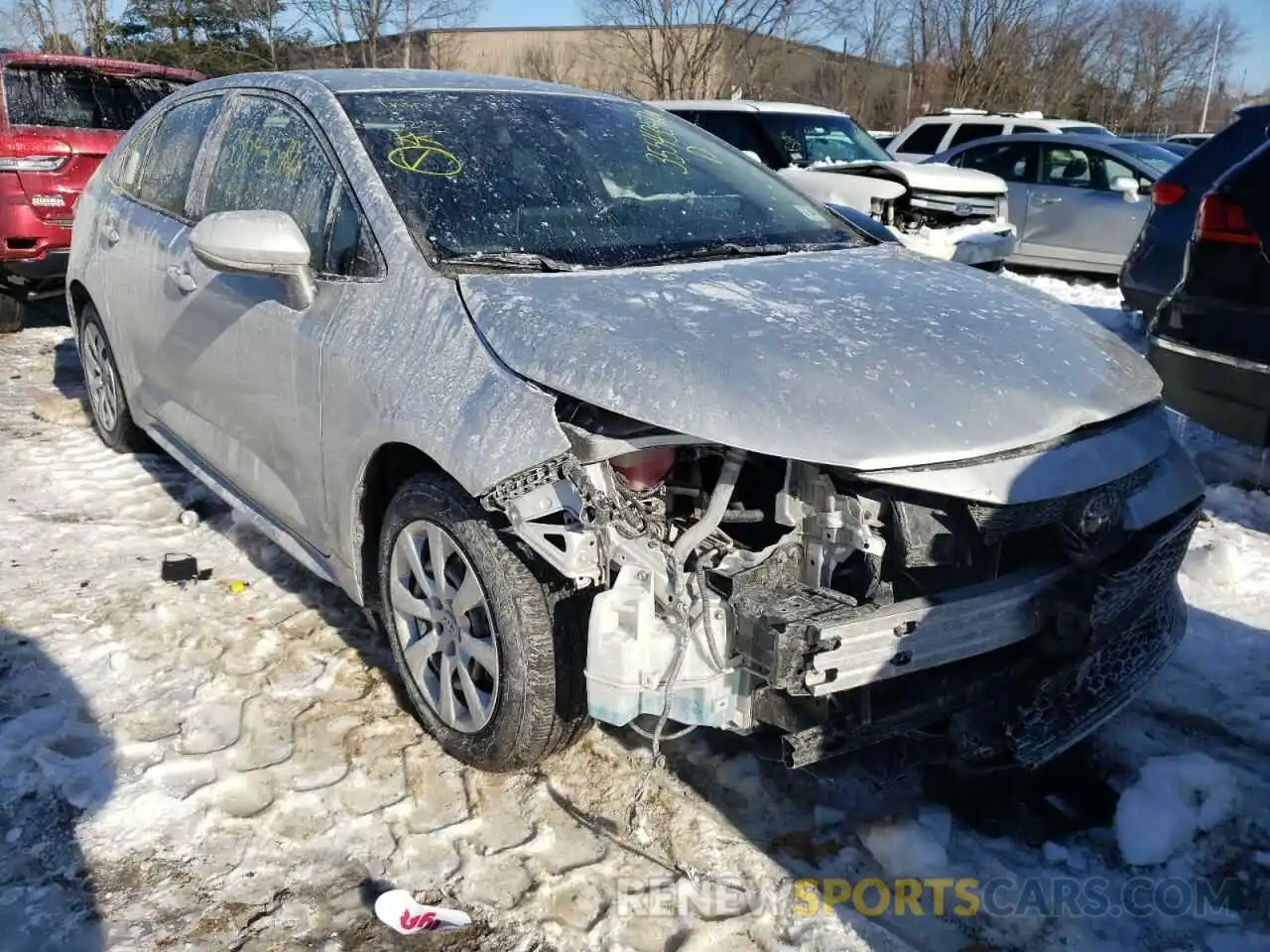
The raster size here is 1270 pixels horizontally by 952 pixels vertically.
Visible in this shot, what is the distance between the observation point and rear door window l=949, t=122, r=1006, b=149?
43.4 ft

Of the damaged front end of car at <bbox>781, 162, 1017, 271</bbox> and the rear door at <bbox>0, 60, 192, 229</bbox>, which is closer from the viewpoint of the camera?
the rear door at <bbox>0, 60, 192, 229</bbox>

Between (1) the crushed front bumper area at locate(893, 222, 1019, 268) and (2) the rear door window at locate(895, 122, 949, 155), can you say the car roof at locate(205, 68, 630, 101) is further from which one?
(2) the rear door window at locate(895, 122, 949, 155)

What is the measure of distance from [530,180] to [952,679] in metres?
1.87

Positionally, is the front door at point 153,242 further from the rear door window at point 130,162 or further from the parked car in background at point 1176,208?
the parked car in background at point 1176,208

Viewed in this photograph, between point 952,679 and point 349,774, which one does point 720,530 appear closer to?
point 952,679

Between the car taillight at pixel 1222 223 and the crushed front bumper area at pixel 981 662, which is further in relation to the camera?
the car taillight at pixel 1222 223

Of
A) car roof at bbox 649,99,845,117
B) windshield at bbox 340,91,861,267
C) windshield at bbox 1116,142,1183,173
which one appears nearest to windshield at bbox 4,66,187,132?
car roof at bbox 649,99,845,117

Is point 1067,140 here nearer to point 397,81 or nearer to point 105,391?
point 397,81

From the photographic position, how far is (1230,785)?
8.96 ft

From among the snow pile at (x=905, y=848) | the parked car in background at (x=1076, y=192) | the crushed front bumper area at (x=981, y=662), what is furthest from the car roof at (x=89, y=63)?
the parked car in background at (x=1076, y=192)

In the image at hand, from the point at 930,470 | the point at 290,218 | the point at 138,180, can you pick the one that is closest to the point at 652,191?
the point at 290,218

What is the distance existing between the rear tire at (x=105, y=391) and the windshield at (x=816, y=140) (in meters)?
6.40

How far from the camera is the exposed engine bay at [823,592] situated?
226 cm

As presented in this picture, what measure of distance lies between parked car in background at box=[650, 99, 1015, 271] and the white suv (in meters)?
3.78
